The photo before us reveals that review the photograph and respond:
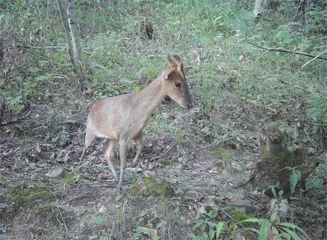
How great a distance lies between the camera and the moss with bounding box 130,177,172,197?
18.3 feet

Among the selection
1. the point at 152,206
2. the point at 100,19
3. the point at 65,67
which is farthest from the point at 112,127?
the point at 100,19

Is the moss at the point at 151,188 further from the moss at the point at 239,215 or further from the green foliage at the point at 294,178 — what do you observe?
the green foliage at the point at 294,178

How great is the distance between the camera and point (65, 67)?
9.45 m

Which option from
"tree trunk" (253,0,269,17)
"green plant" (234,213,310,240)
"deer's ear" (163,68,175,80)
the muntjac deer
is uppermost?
"deer's ear" (163,68,175,80)

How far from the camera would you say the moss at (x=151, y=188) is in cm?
559

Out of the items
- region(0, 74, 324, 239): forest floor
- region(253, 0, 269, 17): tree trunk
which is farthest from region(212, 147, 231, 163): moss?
region(253, 0, 269, 17): tree trunk

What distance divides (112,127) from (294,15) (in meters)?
9.41

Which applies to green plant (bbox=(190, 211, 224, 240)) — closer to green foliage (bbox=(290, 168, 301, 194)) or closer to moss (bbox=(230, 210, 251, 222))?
moss (bbox=(230, 210, 251, 222))

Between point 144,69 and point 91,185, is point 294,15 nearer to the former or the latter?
point 144,69

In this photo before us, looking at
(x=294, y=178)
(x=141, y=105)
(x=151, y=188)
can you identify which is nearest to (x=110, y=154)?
(x=141, y=105)

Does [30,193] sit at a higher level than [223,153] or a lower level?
higher

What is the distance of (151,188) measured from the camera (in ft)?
18.4

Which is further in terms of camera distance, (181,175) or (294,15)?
(294,15)

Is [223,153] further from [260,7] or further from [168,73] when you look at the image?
[260,7]
